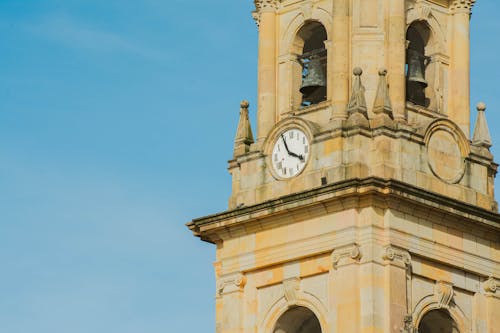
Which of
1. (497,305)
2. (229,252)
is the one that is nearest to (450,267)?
(497,305)

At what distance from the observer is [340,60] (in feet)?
203

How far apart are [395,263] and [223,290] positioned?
511 centimetres

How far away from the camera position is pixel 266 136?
206ft

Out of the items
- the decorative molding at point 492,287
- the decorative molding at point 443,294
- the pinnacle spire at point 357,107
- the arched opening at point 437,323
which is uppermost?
the pinnacle spire at point 357,107

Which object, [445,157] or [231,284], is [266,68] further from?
[231,284]

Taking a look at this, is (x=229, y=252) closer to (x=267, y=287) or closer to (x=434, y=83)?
(x=267, y=287)

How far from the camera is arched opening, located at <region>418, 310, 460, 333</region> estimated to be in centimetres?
6119

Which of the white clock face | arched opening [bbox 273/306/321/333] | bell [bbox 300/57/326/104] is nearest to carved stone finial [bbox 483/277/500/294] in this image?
arched opening [bbox 273/306/321/333]

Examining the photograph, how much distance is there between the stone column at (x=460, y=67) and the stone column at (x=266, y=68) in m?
→ 4.53

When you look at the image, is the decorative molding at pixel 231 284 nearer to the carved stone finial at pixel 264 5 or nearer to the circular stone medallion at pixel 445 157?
the circular stone medallion at pixel 445 157

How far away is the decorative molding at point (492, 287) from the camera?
61.8 meters

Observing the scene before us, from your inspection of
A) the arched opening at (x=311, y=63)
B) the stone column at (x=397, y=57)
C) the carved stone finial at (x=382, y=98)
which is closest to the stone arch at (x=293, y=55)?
the arched opening at (x=311, y=63)

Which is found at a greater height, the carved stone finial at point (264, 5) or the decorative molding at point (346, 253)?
the carved stone finial at point (264, 5)

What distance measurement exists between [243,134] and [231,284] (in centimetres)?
393
